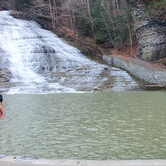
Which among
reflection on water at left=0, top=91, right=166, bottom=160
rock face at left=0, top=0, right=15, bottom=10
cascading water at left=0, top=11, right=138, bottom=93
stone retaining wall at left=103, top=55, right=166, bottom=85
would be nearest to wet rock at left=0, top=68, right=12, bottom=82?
cascading water at left=0, top=11, right=138, bottom=93

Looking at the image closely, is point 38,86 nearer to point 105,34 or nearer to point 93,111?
point 93,111

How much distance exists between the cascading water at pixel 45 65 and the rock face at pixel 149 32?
3.91 meters

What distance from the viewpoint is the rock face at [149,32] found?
66.6ft

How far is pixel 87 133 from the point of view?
17.5 feet

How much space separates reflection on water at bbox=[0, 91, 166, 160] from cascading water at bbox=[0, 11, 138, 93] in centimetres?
702

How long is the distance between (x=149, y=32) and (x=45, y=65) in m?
9.59

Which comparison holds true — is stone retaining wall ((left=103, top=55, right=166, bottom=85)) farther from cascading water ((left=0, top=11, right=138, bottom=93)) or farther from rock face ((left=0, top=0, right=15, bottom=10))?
rock face ((left=0, top=0, right=15, bottom=10))

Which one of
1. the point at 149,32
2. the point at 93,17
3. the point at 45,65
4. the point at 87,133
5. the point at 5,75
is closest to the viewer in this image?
the point at 87,133

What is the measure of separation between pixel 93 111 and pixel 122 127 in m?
2.31

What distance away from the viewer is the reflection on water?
4.16m

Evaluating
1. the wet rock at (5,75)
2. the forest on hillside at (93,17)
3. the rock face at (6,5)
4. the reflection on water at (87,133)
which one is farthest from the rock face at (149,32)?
the rock face at (6,5)

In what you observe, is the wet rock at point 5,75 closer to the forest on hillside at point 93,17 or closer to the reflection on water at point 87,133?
the reflection on water at point 87,133

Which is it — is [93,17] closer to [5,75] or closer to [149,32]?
[149,32]

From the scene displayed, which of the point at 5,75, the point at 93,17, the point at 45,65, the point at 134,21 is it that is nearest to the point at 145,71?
the point at 134,21
